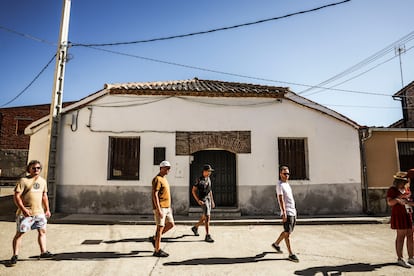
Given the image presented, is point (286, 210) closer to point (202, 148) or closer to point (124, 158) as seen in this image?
point (202, 148)

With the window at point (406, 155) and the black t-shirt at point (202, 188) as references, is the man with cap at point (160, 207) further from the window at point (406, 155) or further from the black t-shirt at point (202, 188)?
the window at point (406, 155)

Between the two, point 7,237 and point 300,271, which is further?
point 7,237

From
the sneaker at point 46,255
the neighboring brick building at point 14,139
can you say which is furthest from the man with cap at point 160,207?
the neighboring brick building at point 14,139

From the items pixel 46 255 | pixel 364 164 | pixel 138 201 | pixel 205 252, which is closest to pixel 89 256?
pixel 46 255

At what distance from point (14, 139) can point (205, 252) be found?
21739 mm

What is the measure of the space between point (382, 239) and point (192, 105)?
22.2 feet

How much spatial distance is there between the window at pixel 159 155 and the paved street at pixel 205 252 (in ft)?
8.09

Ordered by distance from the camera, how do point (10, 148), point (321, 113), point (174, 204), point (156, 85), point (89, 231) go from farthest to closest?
1. point (10, 148)
2. point (156, 85)
3. point (321, 113)
4. point (174, 204)
5. point (89, 231)

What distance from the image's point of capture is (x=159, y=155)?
30.0 feet

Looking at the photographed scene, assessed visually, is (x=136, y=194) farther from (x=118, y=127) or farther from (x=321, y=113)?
(x=321, y=113)

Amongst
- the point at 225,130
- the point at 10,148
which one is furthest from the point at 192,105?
the point at 10,148

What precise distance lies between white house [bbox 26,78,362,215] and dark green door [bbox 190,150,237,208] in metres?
0.04

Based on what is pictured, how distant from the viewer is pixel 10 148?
2027cm

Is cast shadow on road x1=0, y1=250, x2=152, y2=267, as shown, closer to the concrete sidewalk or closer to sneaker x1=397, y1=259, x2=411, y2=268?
the concrete sidewalk
